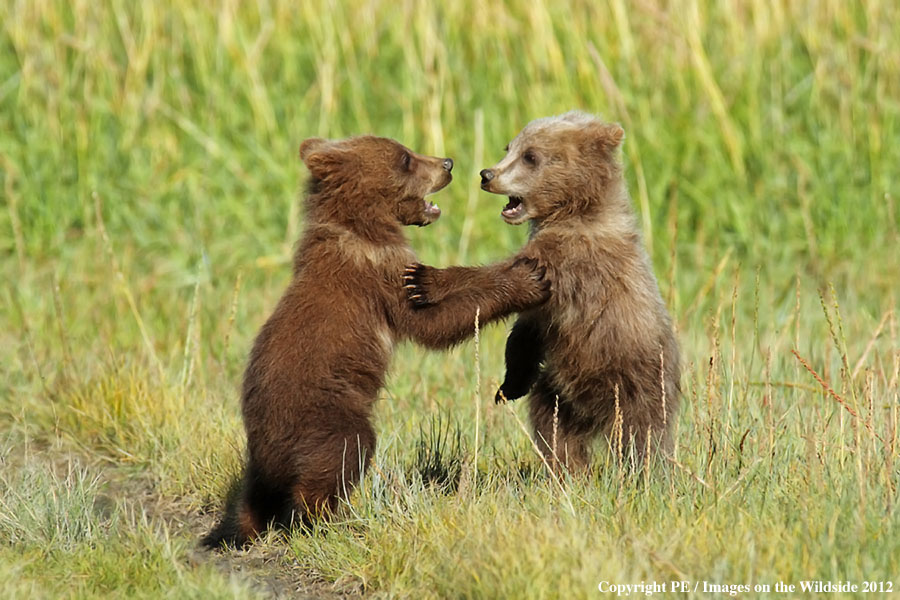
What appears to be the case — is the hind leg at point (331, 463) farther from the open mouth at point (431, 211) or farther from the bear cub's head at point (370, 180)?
the open mouth at point (431, 211)

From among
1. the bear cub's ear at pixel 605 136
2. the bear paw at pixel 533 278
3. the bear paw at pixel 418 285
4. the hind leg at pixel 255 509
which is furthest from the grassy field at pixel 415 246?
the bear cub's ear at pixel 605 136

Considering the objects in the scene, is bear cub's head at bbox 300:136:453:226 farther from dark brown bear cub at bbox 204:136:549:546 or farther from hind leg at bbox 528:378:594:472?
hind leg at bbox 528:378:594:472

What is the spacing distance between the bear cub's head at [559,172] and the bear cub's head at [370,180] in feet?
0.88

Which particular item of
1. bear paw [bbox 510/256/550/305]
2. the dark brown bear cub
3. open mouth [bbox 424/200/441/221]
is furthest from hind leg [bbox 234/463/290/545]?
open mouth [bbox 424/200/441/221]

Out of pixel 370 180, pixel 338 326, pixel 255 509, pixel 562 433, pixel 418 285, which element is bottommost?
pixel 255 509

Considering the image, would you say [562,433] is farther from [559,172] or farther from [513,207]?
[559,172]

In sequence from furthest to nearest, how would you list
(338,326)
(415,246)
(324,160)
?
(415,246), (324,160), (338,326)

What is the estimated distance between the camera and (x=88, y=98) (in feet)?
29.3

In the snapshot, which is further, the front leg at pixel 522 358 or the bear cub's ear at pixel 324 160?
the front leg at pixel 522 358

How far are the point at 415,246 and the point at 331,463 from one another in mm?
4095

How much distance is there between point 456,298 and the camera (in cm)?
479

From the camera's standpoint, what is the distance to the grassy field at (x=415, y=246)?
445 centimetres

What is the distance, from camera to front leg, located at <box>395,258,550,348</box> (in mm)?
4777

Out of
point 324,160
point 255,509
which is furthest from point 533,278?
point 255,509
